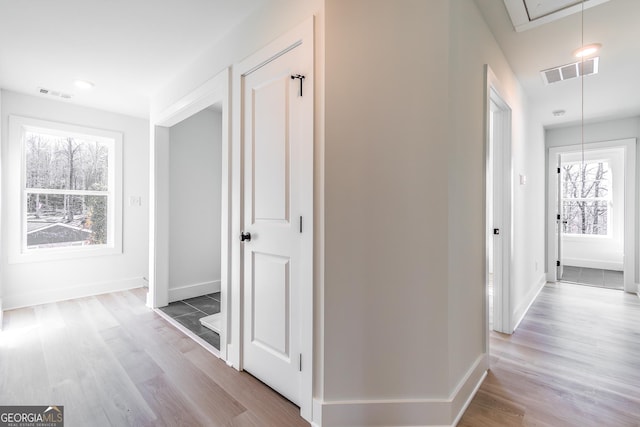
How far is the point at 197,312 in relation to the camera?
10.6 ft

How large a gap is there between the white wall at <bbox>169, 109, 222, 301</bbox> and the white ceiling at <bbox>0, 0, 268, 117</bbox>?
773 mm

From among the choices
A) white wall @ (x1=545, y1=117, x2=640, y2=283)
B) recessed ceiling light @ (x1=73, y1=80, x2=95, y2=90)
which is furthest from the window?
recessed ceiling light @ (x1=73, y1=80, x2=95, y2=90)

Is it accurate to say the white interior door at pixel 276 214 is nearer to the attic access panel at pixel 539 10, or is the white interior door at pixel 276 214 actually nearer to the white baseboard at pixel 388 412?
the white baseboard at pixel 388 412

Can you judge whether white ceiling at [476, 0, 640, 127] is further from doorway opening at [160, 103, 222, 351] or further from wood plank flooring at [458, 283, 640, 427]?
doorway opening at [160, 103, 222, 351]

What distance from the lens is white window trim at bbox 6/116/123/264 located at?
10.8 ft

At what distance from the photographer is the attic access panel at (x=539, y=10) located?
5.98 feet

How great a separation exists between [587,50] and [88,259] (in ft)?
19.2

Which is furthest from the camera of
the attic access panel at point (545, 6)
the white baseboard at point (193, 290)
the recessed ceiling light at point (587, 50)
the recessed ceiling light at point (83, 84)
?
the white baseboard at point (193, 290)

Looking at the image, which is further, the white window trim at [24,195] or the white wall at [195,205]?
the white wall at [195,205]

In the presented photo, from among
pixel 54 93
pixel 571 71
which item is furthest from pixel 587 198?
pixel 54 93

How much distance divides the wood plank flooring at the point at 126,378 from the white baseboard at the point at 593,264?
691 centimetres

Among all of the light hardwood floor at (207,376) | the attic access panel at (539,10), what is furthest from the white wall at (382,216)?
the attic access panel at (539,10)

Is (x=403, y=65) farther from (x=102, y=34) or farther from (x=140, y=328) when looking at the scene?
(x=140, y=328)

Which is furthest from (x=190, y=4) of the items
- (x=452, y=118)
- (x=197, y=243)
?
→ (x=197, y=243)
